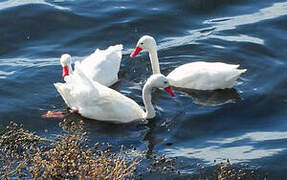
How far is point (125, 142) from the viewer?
34.2ft

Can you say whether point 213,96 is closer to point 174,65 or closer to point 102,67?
point 174,65

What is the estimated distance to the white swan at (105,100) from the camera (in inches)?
433

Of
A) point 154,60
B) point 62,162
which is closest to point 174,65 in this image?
point 154,60

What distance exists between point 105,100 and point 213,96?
7.13ft

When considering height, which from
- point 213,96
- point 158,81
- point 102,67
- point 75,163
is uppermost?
point 102,67

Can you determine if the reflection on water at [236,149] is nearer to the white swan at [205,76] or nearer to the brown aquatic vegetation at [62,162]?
the brown aquatic vegetation at [62,162]

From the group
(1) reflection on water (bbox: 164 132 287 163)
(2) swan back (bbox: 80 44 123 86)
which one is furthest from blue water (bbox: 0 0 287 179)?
(2) swan back (bbox: 80 44 123 86)

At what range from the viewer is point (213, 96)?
12.1 m

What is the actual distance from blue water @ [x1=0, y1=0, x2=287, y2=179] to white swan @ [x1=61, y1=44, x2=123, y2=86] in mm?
322

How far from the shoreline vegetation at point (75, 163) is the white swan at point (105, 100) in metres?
0.41

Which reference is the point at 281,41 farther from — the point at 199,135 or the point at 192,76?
the point at 199,135

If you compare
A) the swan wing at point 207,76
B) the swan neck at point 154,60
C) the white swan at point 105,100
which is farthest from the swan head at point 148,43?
the white swan at point 105,100

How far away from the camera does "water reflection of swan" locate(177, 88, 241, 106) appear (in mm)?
11797

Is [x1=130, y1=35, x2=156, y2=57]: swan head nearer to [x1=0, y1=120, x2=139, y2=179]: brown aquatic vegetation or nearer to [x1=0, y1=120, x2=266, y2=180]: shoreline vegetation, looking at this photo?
[x1=0, y1=120, x2=266, y2=180]: shoreline vegetation
